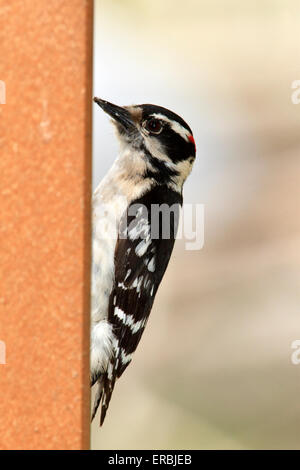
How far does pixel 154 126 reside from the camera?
1745 mm

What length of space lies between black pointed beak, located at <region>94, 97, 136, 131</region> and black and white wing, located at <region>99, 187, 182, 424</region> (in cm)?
23

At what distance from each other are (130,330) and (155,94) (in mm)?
719

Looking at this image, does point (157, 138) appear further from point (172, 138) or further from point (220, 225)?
point (220, 225)

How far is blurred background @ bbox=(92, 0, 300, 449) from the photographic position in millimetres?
1715

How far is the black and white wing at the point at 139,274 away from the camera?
1765 mm

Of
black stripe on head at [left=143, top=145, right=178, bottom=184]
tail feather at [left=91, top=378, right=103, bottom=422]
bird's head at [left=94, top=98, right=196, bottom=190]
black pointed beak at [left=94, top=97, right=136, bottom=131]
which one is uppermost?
black pointed beak at [left=94, top=97, right=136, bottom=131]

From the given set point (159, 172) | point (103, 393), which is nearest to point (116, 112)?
point (159, 172)

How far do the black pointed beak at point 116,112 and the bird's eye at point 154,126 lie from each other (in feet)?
0.18

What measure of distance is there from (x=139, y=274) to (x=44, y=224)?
33cm

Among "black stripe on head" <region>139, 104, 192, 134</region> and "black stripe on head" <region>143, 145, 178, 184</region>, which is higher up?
"black stripe on head" <region>139, 104, 192, 134</region>

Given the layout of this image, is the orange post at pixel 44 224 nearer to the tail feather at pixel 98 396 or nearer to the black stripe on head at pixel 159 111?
the tail feather at pixel 98 396

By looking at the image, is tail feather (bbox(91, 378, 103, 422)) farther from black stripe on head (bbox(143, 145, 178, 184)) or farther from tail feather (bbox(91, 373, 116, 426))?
black stripe on head (bbox(143, 145, 178, 184))

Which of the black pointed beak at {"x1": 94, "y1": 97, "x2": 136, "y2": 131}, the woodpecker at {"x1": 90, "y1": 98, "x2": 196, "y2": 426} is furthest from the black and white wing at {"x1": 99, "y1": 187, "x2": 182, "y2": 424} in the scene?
the black pointed beak at {"x1": 94, "y1": 97, "x2": 136, "y2": 131}
